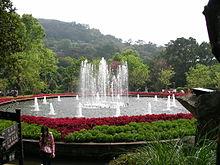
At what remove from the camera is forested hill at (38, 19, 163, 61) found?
60.7 meters

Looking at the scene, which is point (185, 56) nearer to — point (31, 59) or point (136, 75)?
point (136, 75)

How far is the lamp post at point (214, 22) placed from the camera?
1.90 meters

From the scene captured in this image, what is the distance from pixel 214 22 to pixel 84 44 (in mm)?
79845

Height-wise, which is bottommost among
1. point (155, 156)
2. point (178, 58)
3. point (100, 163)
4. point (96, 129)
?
point (100, 163)

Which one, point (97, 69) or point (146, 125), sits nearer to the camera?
point (146, 125)

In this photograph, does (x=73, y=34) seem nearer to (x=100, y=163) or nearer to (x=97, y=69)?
(x=97, y=69)

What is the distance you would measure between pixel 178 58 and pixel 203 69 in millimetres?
10393

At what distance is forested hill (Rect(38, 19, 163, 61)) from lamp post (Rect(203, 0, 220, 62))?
55144mm

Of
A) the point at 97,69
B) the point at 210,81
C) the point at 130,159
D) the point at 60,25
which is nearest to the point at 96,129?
the point at 130,159

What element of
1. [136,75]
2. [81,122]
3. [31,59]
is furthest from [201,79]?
[81,122]

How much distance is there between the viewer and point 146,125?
7.21 m

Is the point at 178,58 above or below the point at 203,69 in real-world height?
above

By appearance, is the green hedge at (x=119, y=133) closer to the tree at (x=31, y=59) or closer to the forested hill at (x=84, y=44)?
the tree at (x=31, y=59)

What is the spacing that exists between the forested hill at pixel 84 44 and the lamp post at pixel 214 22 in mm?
55144
